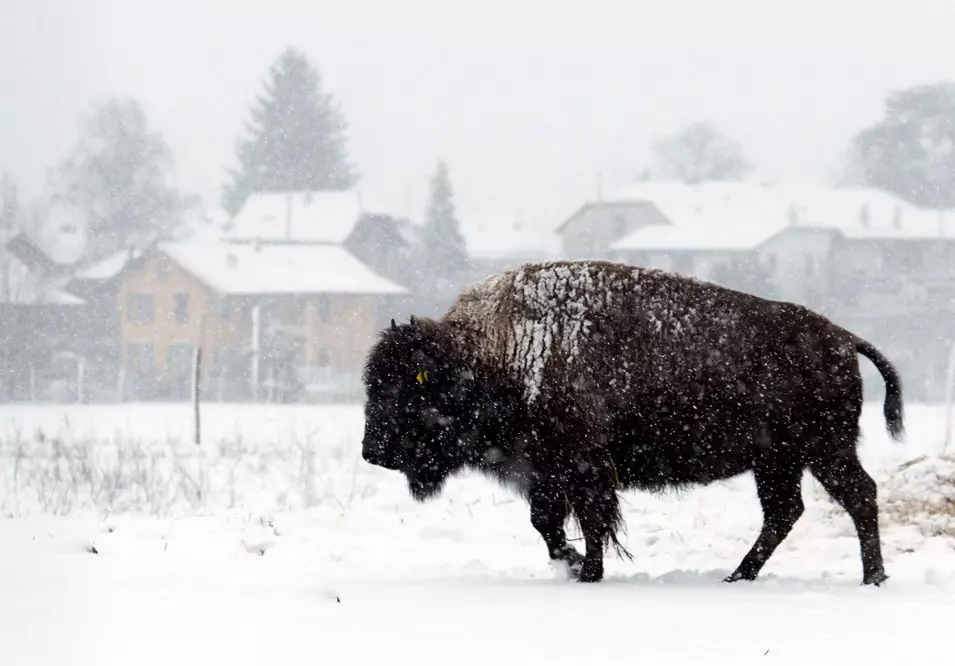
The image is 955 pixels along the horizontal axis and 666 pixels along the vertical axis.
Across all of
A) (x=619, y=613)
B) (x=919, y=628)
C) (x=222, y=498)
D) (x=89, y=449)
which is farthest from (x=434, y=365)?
(x=89, y=449)

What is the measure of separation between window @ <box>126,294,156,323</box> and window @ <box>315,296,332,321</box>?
6.69 m

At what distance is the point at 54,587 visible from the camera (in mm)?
5312

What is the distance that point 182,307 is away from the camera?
167 feet

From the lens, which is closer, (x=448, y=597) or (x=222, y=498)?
(x=448, y=597)

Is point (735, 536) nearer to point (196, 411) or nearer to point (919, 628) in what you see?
point (919, 628)

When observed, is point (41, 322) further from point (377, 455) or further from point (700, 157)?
point (377, 455)

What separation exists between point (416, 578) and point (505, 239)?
5869cm

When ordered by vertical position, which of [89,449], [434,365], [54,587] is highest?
[434,365]

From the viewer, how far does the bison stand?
22.3 feet

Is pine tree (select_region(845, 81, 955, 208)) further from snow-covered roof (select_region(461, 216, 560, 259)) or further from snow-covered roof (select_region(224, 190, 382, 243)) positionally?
snow-covered roof (select_region(224, 190, 382, 243))

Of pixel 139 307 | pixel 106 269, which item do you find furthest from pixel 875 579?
pixel 106 269

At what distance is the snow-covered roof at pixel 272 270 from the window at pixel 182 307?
127 centimetres

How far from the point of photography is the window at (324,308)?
50344 mm

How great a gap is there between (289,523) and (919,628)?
5.15 m
